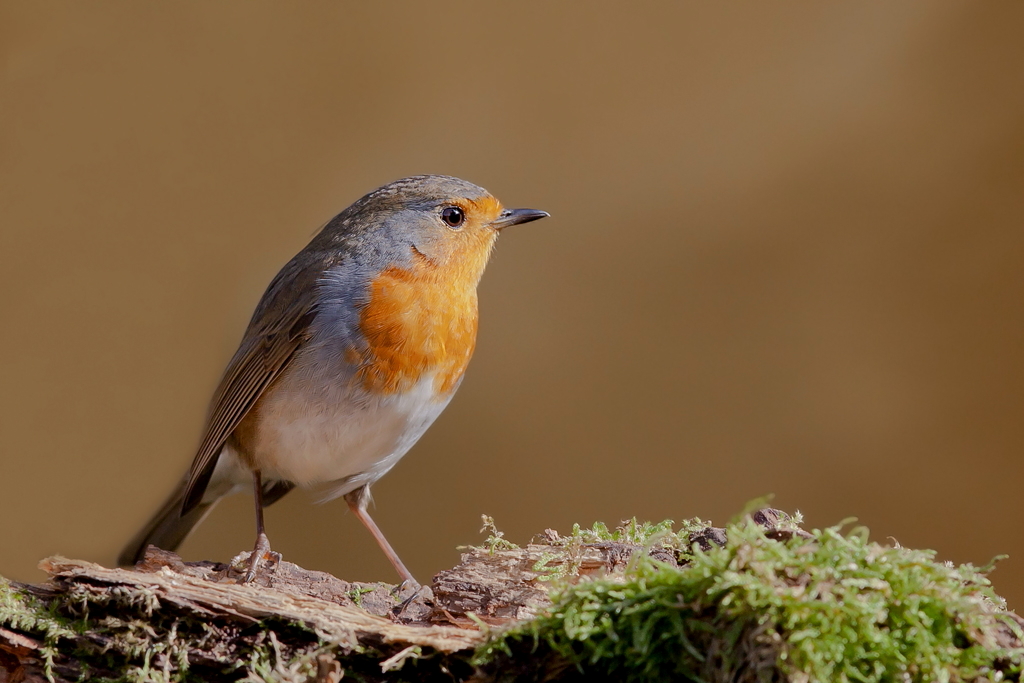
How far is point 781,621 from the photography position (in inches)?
46.0

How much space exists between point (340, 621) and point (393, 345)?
3.28ft

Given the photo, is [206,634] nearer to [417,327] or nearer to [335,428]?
[335,428]

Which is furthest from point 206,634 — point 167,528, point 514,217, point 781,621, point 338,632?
point 514,217

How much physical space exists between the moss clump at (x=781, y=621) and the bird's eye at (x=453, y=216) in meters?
1.63

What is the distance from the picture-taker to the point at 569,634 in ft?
4.30

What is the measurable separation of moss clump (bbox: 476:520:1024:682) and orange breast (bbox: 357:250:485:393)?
1.16m

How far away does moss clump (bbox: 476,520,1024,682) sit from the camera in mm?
1172

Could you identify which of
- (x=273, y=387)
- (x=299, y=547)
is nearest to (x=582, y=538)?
(x=273, y=387)

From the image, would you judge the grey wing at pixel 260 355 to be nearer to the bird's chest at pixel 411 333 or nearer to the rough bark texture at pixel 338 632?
the bird's chest at pixel 411 333

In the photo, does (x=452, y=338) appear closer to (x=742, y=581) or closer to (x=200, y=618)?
(x=200, y=618)

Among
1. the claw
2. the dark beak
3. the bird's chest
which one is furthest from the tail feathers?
the dark beak

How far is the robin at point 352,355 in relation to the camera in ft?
7.97

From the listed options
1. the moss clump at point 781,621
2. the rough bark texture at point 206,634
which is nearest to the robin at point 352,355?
the rough bark texture at point 206,634

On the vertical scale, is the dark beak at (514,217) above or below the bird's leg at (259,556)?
above
